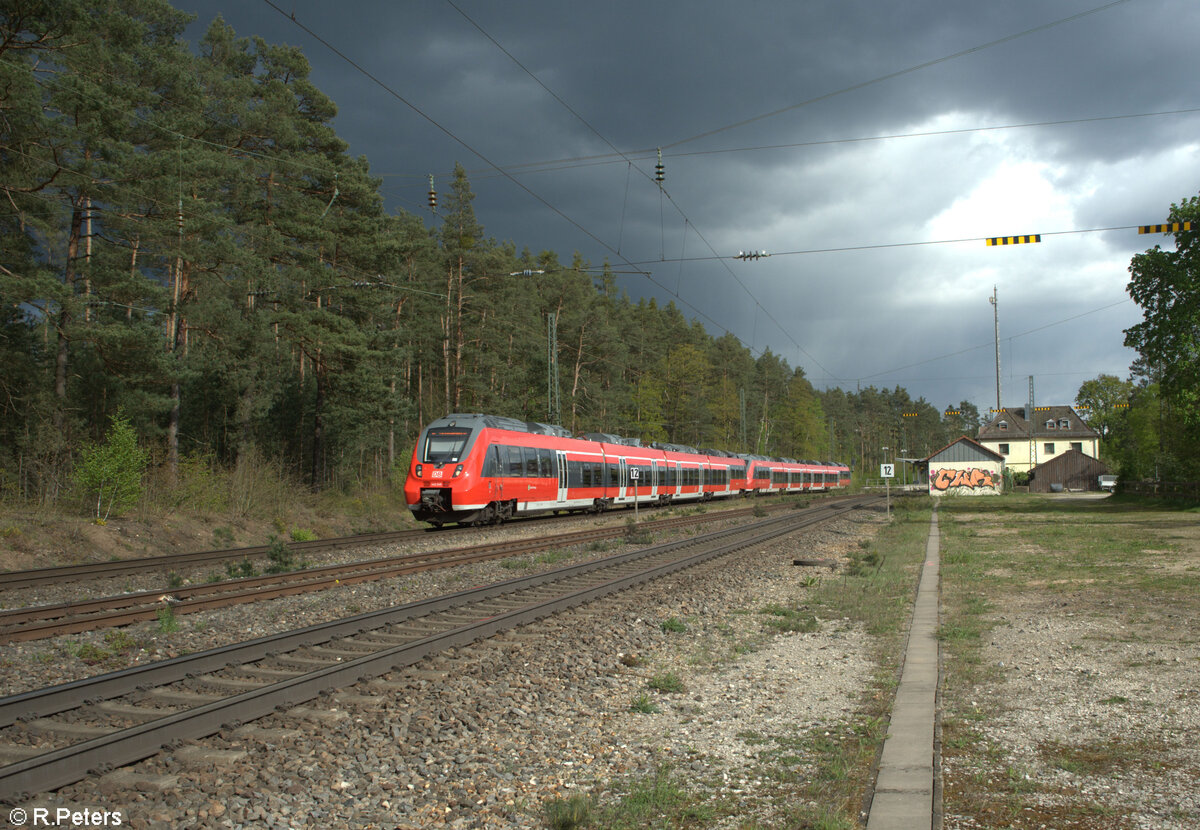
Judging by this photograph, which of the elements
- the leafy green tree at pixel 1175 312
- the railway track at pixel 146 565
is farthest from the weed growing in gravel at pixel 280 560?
the leafy green tree at pixel 1175 312

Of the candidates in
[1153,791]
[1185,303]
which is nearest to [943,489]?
[1185,303]

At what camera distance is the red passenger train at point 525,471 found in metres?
21.8

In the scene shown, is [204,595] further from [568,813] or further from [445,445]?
[445,445]

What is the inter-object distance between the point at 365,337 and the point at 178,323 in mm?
6575

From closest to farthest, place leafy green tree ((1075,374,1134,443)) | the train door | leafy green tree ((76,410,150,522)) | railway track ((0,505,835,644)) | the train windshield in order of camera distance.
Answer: railway track ((0,505,835,644))
leafy green tree ((76,410,150,522))
the train windshield
the train door
leafy green tree ((1075,374,1134,443))

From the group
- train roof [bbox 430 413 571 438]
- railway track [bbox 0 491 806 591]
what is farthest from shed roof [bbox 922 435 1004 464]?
railway track [bbox 0 491 806 591]

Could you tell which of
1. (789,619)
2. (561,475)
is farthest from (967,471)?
(789,619)

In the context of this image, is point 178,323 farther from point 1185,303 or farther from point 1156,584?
point 1185,303

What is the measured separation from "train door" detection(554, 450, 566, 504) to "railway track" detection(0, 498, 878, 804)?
16524 mm

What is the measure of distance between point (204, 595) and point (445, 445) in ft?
35.5

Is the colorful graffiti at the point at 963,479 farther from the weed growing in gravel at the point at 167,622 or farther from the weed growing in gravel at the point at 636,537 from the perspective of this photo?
the weed growing in gravel at the point at 167,622

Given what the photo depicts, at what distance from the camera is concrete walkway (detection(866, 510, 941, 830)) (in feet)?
13.5

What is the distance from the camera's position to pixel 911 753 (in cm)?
508

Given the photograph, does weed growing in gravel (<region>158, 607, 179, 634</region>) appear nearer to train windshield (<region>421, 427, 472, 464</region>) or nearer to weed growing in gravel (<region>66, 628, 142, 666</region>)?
weed growing in gravel (<region>66, 628, 142, 666</region>)
